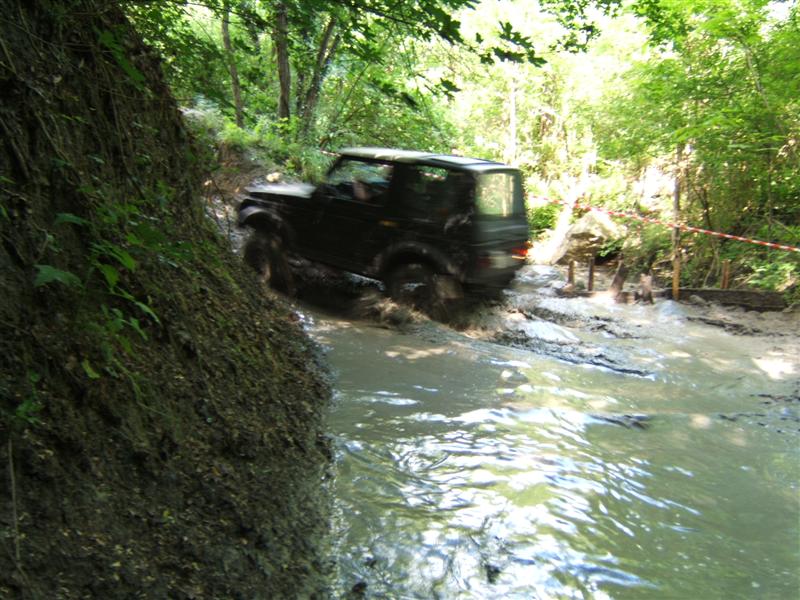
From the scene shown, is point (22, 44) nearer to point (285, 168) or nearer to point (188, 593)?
point (188, 593)

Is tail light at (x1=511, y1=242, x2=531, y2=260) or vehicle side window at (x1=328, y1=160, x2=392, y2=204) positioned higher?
vehicle side window at (x1=328, y1=160, x2=392, y2=204)

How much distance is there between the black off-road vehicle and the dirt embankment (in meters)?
3.36

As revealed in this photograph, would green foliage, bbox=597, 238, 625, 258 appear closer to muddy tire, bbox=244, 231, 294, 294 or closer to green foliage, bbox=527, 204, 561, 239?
green foliage, bbox=527, 204, 561, 239

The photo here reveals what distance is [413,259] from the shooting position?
23.5 ft

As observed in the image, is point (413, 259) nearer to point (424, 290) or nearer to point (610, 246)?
point (424, 290)

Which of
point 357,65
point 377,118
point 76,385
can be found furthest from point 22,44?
point 377,118

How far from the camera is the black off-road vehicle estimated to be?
22.5ft

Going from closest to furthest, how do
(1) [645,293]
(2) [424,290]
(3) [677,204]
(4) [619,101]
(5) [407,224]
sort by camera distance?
(5) [407,224] < (2) [424,290] < (1) [645,293] < (3) [677,204] < (4) [619,101]

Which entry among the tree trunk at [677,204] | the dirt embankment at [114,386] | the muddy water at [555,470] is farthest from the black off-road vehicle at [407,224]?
the tree trunk at [677,204]

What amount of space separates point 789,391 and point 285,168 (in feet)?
30.9

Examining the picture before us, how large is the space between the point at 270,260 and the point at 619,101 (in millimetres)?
9121

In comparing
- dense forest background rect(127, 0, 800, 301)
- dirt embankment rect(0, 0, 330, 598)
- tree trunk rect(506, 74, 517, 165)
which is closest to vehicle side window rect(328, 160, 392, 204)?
dense forest background rect(127, 0, 800, 301)

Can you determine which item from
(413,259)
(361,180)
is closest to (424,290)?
(413,259)

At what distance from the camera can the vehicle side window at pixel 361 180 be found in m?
7.16
